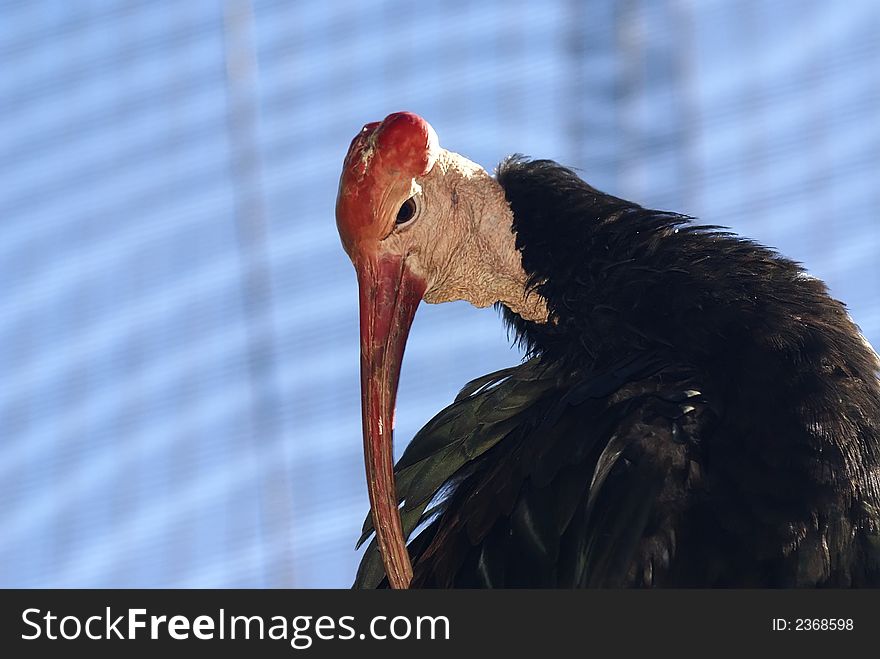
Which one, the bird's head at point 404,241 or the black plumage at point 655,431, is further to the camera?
the bird's head at point 404,241

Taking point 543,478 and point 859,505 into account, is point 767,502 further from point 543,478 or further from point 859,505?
point 543,478

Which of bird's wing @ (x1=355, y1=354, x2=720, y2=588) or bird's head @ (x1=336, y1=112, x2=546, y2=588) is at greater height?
bird's head @ (x1=336, y1=112, x2=546, y2=588)

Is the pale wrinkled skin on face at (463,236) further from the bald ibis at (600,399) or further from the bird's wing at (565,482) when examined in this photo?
the bird's wing at (565,482)

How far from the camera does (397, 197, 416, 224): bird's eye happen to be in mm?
3077

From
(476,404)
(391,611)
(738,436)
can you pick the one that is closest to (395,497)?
(476,404)

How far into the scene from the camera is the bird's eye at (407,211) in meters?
3.08

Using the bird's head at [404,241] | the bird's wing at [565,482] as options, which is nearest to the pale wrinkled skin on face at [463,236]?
the bird's head at [404,241]

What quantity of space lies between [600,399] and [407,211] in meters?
0.64

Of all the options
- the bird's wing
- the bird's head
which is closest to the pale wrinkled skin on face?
the bird's head

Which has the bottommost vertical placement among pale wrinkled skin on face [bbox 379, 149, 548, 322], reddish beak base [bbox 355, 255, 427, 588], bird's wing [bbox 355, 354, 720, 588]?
bird's wing [bbox 355, 354, 720, 588]

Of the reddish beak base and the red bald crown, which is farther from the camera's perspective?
the red bald crown

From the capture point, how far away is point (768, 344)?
263cm

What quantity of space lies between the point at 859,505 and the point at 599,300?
598mm

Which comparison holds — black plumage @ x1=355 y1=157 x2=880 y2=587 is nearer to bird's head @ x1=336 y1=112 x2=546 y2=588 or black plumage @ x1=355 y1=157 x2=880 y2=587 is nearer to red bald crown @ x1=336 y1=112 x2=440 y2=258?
bird's head @ x1=336 y1=112 x2=546 y2=588
